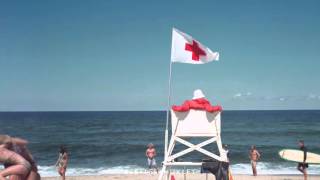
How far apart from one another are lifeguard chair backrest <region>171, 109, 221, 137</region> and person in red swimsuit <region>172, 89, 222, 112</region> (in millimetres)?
101

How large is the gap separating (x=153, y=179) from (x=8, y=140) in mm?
16054

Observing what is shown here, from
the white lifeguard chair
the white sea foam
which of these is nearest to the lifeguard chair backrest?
the white lifeguard chair

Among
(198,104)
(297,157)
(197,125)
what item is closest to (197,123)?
(197,125)

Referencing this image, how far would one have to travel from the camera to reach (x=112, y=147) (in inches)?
1777

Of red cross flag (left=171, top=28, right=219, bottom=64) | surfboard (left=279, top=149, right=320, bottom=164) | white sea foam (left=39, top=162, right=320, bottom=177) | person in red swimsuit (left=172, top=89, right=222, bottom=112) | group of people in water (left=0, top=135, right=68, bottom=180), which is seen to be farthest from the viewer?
white sea foam (left=39, top=162, right=320, bottom=177)

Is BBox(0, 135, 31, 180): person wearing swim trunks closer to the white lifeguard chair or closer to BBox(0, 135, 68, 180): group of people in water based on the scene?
BBox(0, 135, 68, 180): group of people in water

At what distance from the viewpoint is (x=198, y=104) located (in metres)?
9.66

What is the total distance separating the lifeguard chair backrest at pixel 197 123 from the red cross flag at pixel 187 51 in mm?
1533

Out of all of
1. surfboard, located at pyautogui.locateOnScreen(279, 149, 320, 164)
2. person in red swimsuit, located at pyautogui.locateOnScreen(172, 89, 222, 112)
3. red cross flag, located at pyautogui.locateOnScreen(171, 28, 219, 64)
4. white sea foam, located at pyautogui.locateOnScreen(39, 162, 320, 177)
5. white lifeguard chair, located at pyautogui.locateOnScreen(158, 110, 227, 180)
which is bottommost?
white sea foam, located at pyautogui.locateOnScreen(39, 162, 320, 177)

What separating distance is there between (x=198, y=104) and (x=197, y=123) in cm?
47

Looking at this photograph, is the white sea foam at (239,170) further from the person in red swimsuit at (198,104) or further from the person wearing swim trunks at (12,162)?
the person wearing swim trunks at (12,162)

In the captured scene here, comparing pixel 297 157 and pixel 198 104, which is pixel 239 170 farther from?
pixel 198 104

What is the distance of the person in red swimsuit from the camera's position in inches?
377

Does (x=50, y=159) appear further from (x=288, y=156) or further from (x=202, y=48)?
(x=202, y=48)
